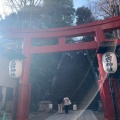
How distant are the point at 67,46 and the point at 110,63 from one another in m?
3.66

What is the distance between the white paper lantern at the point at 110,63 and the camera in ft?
23.5

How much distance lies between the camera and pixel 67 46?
1043 centimetres

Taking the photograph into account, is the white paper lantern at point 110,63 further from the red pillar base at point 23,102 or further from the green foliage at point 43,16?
the green foliage at point 43,16

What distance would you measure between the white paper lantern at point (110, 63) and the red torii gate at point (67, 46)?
6.22ft

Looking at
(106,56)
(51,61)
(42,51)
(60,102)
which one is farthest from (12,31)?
(51,61)

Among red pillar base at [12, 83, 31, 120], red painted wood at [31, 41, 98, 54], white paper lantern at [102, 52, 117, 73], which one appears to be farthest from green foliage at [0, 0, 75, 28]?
white paper lantern at [102, 52, 117, 73]

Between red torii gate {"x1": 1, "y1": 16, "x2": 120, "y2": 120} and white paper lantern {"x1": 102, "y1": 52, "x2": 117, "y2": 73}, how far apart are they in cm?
190

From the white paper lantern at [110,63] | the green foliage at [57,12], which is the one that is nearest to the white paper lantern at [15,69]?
the white paper lantern at [110,63]

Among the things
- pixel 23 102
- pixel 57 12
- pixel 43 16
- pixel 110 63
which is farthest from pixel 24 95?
pixel 57 12

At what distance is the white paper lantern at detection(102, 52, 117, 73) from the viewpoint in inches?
282

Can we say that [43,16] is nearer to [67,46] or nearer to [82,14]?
[82,14]

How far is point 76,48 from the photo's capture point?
10.3 meters

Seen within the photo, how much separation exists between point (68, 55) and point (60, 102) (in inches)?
437

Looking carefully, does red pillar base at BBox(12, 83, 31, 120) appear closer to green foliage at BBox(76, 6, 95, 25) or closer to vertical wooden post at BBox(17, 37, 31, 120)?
vertical wooden post at BBox(17, 37, 31, 120)
